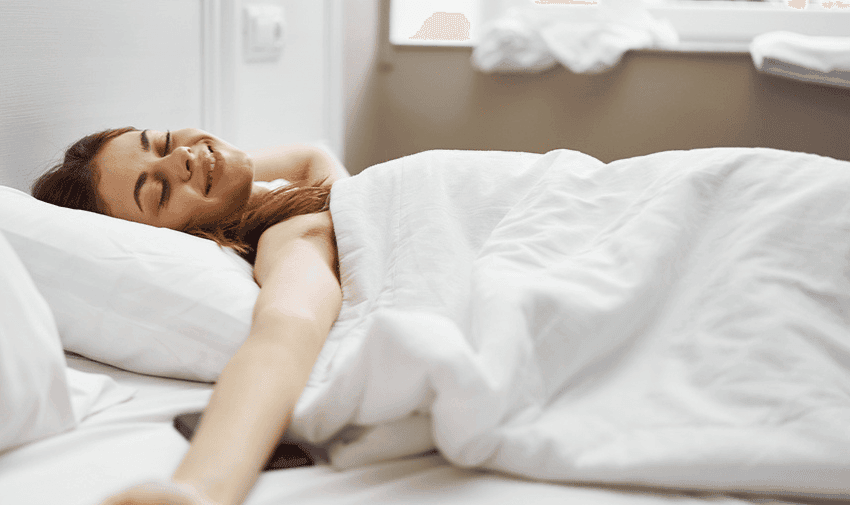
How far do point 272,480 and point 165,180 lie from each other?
56 centimetres

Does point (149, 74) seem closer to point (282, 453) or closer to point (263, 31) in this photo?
point (263, 31)

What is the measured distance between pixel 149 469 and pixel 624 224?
0.47m

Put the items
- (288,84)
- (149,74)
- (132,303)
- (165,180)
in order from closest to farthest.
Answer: (132,303) < (165,180) < (149,74) < (288,84)

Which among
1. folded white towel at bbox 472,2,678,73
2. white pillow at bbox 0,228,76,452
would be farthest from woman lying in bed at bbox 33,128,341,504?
folded white towel at bbox 472,2,678,73

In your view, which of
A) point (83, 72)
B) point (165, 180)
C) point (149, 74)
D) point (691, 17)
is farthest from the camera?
point (691, 17)

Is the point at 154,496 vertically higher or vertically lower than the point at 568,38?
lower

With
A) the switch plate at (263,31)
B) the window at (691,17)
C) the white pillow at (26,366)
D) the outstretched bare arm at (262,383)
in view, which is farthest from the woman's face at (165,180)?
the window at (691,17)

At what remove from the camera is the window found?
208cm

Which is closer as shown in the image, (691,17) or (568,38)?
(568,38)

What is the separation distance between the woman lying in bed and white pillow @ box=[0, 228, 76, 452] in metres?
0.12

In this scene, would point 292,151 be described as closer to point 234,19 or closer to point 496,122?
point 234,19

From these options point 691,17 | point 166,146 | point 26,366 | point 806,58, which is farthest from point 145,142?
point 691,17

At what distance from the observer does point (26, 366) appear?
48 centimetres

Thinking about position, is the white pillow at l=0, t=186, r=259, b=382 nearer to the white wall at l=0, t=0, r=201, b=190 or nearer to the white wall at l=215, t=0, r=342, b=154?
the white wall at l=0, t=0, r=201, b=190
